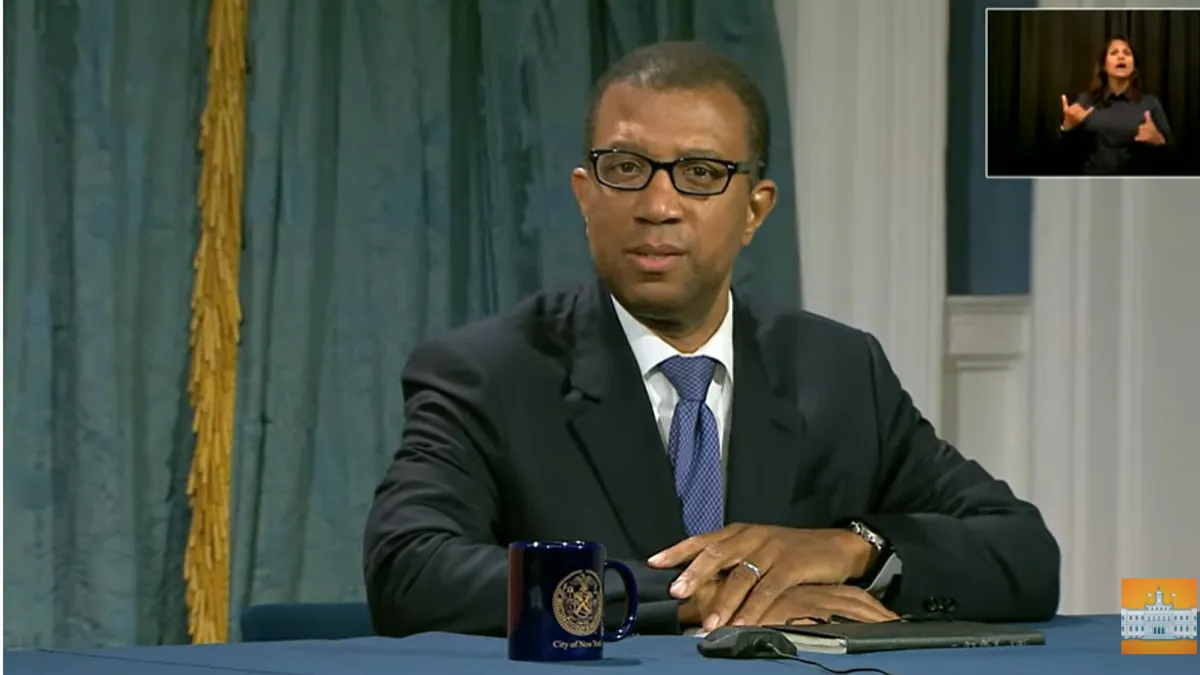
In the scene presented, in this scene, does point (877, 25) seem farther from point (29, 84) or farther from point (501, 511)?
point (501, 511)

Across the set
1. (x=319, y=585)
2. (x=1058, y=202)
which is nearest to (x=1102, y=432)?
(x=1058, y=202)

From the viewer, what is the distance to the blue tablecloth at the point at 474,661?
1458mm

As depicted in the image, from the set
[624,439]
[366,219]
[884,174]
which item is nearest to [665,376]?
[624,439]

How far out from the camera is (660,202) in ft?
6.97

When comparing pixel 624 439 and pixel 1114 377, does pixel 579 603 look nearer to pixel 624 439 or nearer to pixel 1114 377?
pixel 624 439

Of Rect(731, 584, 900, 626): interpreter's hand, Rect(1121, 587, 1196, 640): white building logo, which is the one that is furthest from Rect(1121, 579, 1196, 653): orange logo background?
Rect(731, 584, 900, 626): interpreter's hand

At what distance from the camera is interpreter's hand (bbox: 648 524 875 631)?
188 centimetres

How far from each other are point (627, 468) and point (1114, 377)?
166 cm

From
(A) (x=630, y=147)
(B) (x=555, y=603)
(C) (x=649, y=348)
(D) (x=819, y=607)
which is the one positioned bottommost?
(D) (x=819, y=607)

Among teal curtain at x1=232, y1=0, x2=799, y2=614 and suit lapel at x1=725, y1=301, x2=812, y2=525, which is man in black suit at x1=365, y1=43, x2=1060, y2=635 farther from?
teal curtain at x1=232, y1=0, x2=799, y2=614

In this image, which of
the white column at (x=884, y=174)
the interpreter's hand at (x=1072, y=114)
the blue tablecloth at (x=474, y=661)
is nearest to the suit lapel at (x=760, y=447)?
the blue tablecloth at (x=474, y=661)

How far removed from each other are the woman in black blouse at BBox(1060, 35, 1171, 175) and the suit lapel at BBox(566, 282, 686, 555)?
122 cm

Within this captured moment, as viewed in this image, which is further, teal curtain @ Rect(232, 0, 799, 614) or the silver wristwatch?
teal curtain @ Rect(232, 0, 799, 614)

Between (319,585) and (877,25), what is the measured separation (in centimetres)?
143
